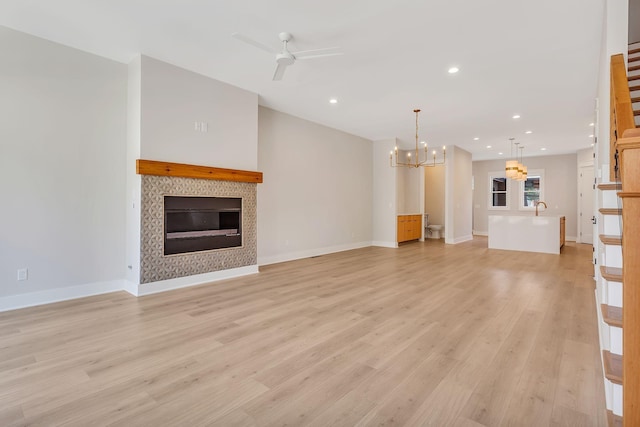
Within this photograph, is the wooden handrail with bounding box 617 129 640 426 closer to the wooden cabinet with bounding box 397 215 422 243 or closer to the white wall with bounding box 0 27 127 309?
→ the white wall with bounding box 0 27 127 309

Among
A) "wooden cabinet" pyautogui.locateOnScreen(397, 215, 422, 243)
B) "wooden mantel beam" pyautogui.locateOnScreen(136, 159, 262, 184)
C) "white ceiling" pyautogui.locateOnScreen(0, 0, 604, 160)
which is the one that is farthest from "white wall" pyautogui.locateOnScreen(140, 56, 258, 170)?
"wooden cabinet" pyautogui.locateOnScreen(397, 215, 422, 243)

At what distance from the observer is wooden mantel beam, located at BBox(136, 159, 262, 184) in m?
4.04

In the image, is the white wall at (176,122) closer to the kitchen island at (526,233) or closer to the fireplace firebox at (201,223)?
the fireplace firebox at (201,223)

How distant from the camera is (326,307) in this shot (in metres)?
3.58

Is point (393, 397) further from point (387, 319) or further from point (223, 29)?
point (223, 29)

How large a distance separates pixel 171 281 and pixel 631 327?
4592 millimetres

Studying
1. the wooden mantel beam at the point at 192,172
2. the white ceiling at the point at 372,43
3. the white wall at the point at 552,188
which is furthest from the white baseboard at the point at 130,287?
the white wall at the point at 552,188

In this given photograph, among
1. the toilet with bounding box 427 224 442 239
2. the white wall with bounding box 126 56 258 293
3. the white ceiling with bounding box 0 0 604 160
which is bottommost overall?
the toilet with bounding box 427 224 442 239

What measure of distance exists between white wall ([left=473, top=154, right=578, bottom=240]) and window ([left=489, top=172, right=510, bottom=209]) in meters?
0.14

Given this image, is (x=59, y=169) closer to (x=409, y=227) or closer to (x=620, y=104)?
(x=620, y=104)

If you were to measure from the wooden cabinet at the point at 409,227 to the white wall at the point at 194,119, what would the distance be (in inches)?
205

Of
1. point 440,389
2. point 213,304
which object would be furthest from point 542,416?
point 213,304

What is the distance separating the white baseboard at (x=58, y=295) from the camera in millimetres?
3496

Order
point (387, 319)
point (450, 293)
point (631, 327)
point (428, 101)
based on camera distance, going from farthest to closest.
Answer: point (428, 101) → point (450, 293) → point (387, 319) → point (631, 327)
